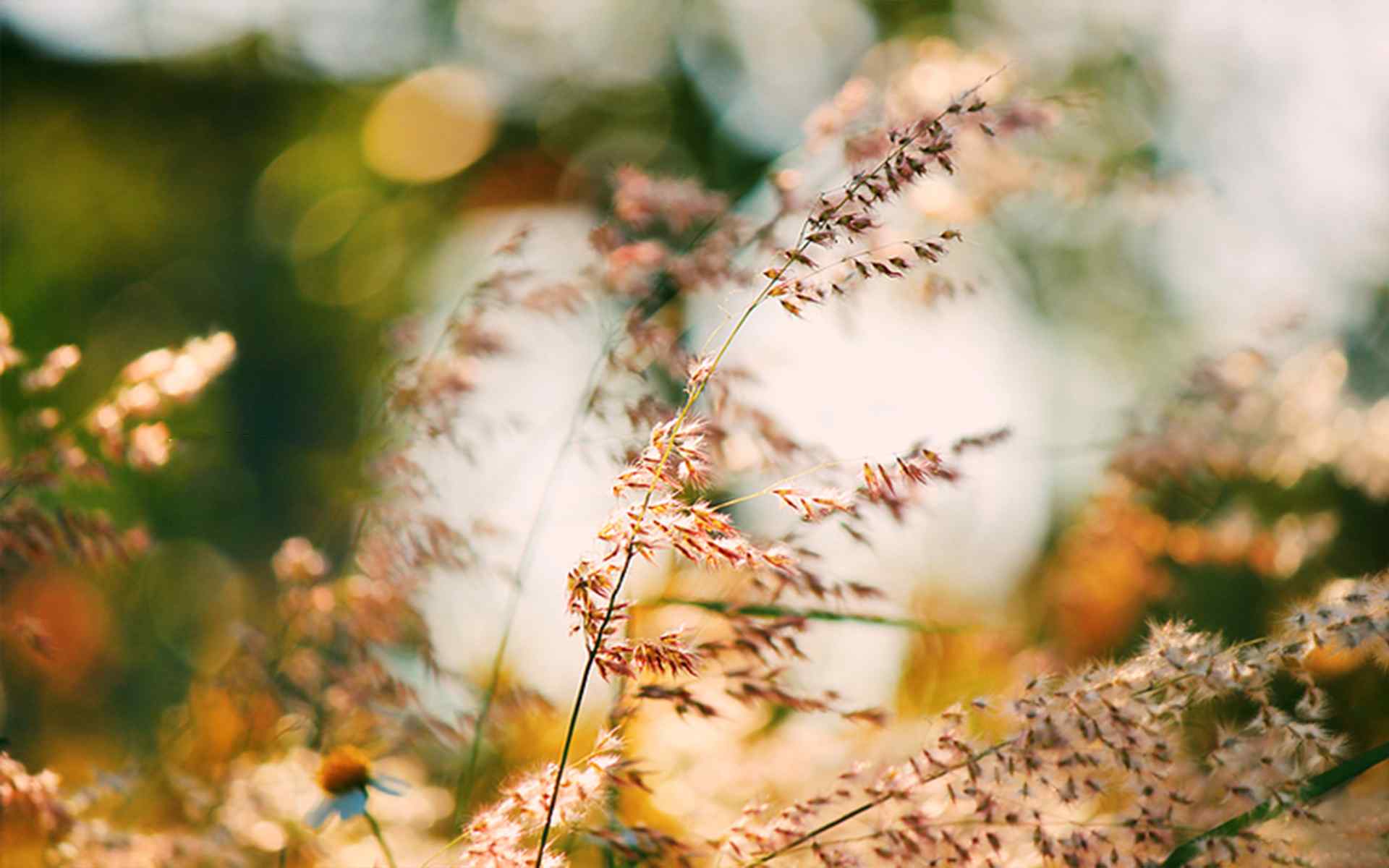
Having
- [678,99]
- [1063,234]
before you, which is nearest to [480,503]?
[1063,234]

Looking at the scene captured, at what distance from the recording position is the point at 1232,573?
223 cm

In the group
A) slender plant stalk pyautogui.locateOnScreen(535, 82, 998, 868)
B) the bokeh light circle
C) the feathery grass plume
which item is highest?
the bokeh light circle

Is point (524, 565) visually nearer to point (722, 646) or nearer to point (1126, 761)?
point (722, 646)

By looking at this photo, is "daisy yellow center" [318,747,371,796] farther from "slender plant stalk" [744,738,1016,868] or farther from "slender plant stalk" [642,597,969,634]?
"slender plant stalk" [744,738,1016,868]

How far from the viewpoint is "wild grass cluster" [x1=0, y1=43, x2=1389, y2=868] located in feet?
2.43

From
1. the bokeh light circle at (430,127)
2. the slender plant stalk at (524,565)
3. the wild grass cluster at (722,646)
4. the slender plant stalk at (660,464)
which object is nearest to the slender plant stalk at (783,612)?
the wild grass cluster at (722,646)

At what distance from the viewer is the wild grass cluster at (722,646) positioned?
0.74m

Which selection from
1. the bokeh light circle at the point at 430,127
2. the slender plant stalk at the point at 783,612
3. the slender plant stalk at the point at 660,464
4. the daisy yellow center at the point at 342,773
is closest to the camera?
the slender plant stalk at the point at 660,464

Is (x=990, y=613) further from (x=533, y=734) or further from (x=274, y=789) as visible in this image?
(x=274, y=789)

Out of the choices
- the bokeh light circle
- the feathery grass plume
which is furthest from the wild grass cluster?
the bokeh light circle

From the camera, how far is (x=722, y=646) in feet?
2.99

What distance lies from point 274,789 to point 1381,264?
2.49m

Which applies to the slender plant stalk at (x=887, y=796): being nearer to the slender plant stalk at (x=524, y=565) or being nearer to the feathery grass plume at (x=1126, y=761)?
the feathery grass plume at (x=1126, y=761)

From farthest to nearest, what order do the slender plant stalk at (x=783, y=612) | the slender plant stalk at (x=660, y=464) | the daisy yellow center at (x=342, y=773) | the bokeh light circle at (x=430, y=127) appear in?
the bokeh light circle at (x=430, y=127)
the daisy yellow center at (x=342, y=773)
the slender plant stalk at (x=783, y=612)
the slender plant stalk at (x=660, y=464)
